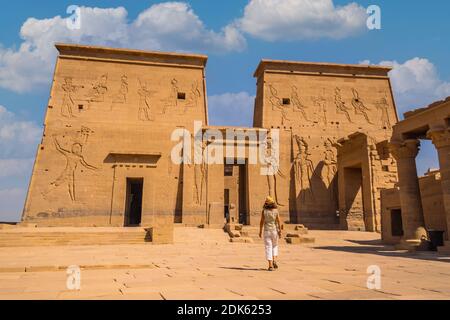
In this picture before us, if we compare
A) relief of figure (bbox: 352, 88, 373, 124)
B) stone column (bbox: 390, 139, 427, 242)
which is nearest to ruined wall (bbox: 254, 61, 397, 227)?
relief of figure (bbox: 352, 88, 373, 124)

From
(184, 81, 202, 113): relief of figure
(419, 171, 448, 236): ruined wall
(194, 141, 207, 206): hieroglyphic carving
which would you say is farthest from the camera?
(184, 81, 202, 113): relief of figure

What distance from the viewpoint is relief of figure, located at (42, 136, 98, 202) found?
776 inches

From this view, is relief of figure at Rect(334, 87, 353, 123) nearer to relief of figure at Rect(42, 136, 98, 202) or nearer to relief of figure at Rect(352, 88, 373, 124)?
relief of figure at Rect(352, 88, 373, 124)

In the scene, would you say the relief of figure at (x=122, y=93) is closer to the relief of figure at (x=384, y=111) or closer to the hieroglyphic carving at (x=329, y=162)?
the hieroglyphic carving at (x=329, y=162)

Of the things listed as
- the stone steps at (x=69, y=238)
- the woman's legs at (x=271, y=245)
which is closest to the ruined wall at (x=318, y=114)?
the stone steps at (x=69, y=238)

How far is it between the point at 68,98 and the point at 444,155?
777 inches

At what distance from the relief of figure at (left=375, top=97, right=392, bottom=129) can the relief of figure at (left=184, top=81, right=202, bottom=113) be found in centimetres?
1222

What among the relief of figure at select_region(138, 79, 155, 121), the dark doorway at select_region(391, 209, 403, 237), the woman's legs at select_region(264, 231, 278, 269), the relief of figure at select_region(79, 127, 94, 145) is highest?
the relief of figure at select_region(138, 79, 155, 121)

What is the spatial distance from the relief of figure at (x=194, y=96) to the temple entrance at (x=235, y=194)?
5.03 m

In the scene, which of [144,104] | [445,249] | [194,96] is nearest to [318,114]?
[194,96]

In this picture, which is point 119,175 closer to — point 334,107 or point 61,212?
point 61,212

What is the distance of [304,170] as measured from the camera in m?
21.8

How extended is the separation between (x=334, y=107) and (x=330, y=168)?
4.48m

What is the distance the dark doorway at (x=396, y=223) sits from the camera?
43.0ft
